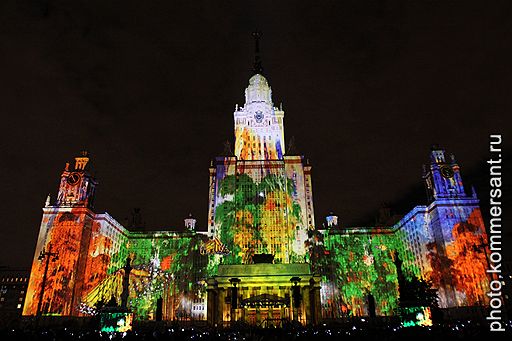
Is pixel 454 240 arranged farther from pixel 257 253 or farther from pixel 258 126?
pixel 258 126

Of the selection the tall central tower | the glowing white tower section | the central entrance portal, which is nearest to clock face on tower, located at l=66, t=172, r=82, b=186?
the tall central tower

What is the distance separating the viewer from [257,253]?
6091 cm

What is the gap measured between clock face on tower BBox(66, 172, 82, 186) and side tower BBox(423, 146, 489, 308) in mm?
58525

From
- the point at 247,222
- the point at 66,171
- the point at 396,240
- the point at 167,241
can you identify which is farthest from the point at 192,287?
the point at 396,240

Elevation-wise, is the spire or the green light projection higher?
the spire

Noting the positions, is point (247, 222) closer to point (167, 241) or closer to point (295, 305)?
point (167, 241)

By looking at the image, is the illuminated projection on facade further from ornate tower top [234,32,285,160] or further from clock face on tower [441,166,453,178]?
ornate tower top [234,32,285,160]

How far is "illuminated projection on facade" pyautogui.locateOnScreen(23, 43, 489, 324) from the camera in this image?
153 feet

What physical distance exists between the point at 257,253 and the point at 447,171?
35987 millimetres

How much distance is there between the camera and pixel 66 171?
189 ft

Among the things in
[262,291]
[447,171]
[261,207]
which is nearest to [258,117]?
[261,207]

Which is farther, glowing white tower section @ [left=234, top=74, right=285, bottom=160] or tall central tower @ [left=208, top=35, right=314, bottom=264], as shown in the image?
glowing white tower section @ [left=234, top=74, right=285, bottom=160]

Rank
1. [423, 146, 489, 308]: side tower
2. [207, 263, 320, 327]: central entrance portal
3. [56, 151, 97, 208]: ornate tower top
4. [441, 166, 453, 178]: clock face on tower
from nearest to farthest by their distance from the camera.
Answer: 1. [207, 263, 320, 327]: central entrance portal
2. [423, 146, 489, 308]: side tower
3. [56, 151, 97, 208]: ornate tower top
4. [441, 166, 453, 178]: clock face on tower

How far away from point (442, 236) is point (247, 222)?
106 feet
